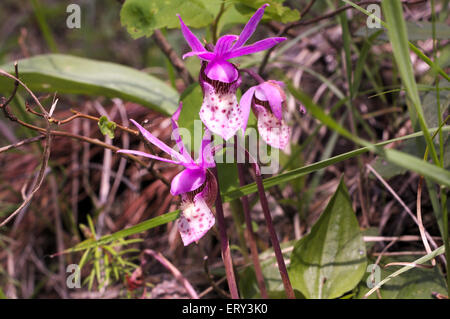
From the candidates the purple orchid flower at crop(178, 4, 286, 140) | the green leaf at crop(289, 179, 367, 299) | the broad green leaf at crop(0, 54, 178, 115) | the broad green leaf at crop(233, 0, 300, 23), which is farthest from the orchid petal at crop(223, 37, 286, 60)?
the broad green leaf at crop(0, 54, 178, 115)

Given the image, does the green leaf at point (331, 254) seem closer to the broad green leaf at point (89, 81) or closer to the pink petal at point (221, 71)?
the pink petal at point (221, 71)

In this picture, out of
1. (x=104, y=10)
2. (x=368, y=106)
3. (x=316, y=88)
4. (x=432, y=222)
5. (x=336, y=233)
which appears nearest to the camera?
(x=336, y=233)

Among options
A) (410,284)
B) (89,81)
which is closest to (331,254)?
(410,284)

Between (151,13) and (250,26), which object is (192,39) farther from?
(151,13)

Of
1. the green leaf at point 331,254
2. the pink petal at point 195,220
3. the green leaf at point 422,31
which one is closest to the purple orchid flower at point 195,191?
the pink petal at point 195,220

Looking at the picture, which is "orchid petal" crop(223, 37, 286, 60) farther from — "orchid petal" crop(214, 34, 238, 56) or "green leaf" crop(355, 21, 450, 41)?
"green leaf" crop(355, 21, 450, 41)

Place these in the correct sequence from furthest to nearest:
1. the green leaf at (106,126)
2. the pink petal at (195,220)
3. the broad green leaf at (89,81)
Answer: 1. the broad green leaf at (89,81)
2. the green leaf at (106,126)
3. the pink petal at (195,220)
